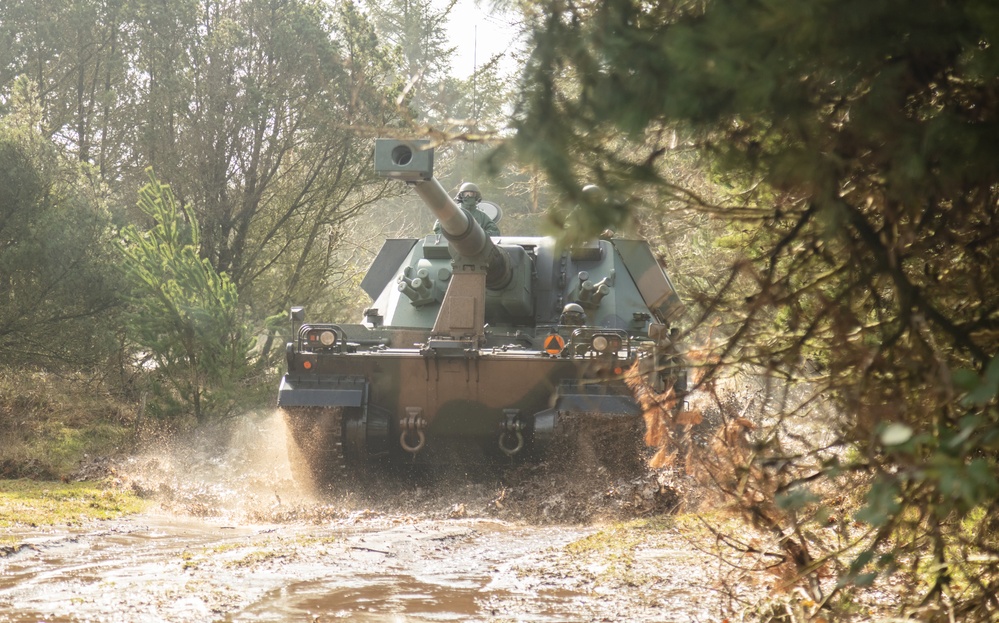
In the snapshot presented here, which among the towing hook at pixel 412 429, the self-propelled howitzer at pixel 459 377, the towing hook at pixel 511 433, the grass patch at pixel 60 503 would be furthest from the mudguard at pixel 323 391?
the grass patch at pixel 60 503

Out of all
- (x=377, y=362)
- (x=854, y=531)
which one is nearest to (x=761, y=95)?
(x=854, y=531)

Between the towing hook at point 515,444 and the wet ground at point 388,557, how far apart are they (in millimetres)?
274

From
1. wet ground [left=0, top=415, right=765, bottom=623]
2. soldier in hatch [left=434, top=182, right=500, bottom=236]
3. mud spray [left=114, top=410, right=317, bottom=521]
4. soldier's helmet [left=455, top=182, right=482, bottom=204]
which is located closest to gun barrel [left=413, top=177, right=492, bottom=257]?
soldier in hatch [left=434, top=182, right=500, bottom=236]

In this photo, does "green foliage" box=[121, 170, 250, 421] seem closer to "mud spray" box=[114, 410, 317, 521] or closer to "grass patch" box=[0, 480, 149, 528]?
"mud spray" box=[114, 410, 317, 521]

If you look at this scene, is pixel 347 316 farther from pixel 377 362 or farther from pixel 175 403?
pixel 377 362

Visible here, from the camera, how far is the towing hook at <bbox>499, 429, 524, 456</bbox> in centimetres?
1038

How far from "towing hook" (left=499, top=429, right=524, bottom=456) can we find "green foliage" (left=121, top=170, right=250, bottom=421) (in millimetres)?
4751

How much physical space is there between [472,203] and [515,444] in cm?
285

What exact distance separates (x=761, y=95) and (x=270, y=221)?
17.3 m

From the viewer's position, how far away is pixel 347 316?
21766 mm

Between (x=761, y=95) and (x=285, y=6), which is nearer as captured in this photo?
(x=761, y=95)

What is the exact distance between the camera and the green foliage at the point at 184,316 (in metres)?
13.6

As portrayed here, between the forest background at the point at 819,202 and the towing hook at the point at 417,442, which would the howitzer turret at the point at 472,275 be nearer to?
the towing hook at the point at 417,442

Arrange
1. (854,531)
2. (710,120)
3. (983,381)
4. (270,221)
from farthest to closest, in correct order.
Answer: (270,221) < (854,531) < (710,120) < (983,381)
